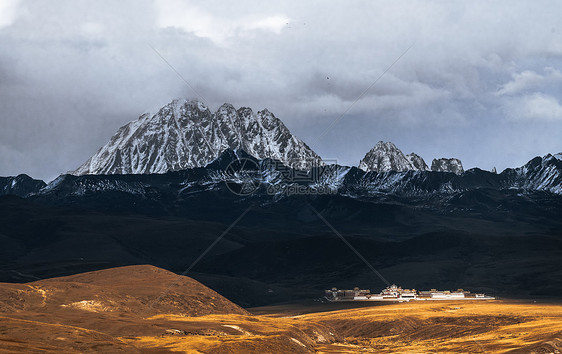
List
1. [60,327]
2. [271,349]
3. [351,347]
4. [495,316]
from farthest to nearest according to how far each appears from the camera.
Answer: [495,316]
[351,347]
[271,349]
[60,327]

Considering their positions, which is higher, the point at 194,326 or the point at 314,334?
the point at 194,326

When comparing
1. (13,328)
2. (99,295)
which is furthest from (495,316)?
(13,328)

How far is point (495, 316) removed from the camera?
181 metres

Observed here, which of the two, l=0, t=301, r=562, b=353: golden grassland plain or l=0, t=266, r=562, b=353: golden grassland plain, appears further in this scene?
l=0, t=266, r=562, b=353: golden grassland plain

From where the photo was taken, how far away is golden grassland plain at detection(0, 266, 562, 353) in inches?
4291

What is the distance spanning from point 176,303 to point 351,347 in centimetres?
4130

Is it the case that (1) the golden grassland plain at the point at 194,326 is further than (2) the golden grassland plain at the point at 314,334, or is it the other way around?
(1) the golden grassland plain at the point at 194,326

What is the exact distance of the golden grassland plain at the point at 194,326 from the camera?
10900 cm

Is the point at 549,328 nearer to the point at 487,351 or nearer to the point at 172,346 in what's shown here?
the point at 487,351

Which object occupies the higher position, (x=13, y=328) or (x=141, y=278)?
(x=141, y=278)

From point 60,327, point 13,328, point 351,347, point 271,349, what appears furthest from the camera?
point 351,347

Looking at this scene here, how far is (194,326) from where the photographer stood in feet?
447

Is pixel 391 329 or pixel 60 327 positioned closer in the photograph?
pixel 60 327

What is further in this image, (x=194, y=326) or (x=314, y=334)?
(x=314, y=334)
